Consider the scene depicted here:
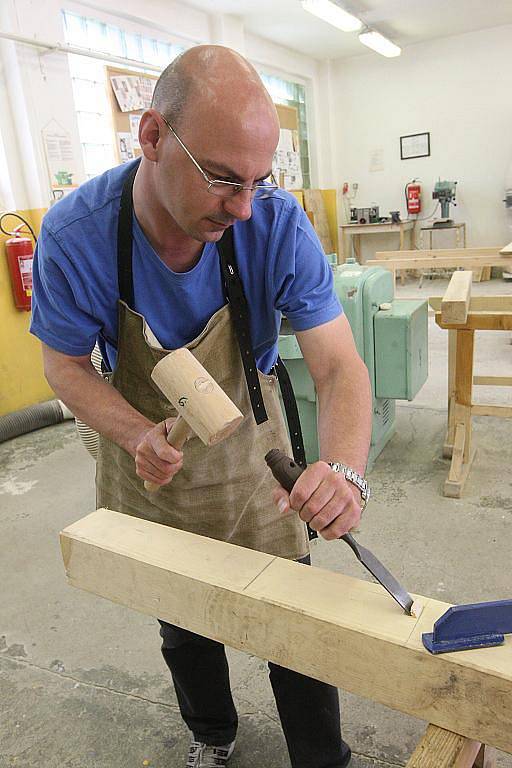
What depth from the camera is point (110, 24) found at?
5.45m

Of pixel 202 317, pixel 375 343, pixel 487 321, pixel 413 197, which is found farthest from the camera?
pixel 413 197

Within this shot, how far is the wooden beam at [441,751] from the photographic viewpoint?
747mm

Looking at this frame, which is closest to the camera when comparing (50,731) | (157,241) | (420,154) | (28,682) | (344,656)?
(344,656)

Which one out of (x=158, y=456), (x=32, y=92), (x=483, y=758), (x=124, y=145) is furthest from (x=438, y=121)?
(x=483, y=758)

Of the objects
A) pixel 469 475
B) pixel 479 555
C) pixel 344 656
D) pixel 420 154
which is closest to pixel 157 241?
pixel 344 656

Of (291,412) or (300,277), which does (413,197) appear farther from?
(300,277)

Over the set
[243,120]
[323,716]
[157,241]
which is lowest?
[323,716]

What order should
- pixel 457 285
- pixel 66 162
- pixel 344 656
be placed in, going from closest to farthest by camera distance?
pixel 344 656
pixel 457 285
pixel 66 162

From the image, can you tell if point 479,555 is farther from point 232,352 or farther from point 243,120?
point 243,120

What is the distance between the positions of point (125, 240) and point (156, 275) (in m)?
0.10

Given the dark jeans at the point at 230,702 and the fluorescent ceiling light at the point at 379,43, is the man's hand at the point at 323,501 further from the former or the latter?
the fluorescent ceiling light at the point at 379,43

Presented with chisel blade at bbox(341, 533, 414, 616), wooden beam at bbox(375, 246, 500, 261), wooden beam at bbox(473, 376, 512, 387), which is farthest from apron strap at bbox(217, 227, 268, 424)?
wooden beam at bbox(375, 246, 500, 261)

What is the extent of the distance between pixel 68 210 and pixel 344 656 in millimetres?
1021

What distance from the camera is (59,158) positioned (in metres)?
4.66
